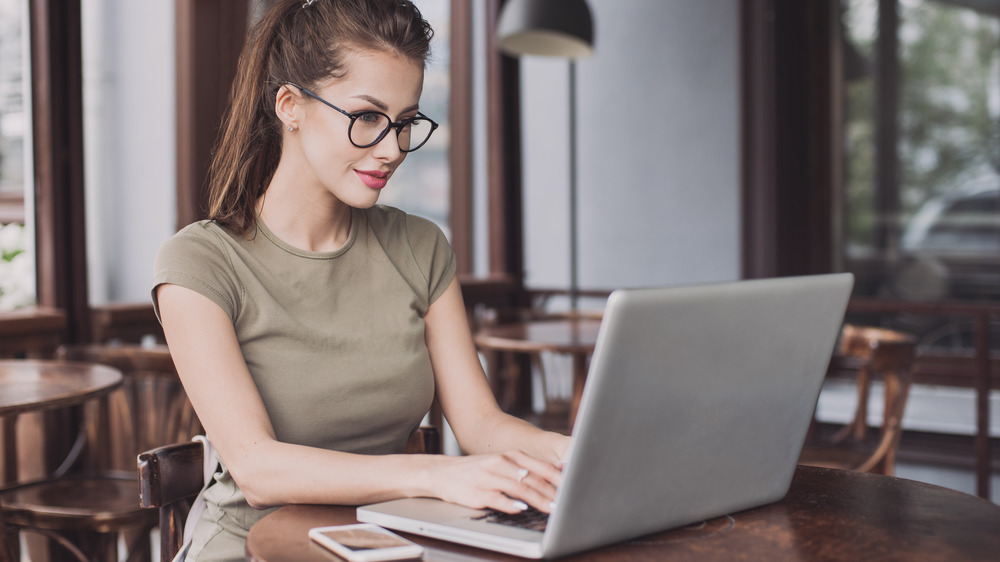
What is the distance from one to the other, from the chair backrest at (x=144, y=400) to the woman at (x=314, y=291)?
124cm

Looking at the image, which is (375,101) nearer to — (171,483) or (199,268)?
(199,268)

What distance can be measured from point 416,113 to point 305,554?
68 cm

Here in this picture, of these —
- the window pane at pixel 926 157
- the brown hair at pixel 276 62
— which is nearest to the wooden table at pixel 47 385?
the brown hair at pixel 276 62

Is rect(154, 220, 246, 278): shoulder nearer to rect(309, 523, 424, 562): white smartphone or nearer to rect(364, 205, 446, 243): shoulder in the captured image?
rect(364, 205, 446, 243): shoulder

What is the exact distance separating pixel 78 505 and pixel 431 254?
4.41ft

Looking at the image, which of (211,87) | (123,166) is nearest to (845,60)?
(211,87)

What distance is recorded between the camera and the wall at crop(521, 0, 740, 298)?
→ 15.6 ft

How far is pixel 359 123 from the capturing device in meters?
1.26

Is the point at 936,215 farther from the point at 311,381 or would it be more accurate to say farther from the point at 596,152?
the point at 311,381

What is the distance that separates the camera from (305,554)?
0.84m

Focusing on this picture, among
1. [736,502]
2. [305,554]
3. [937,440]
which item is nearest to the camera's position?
[305,554]

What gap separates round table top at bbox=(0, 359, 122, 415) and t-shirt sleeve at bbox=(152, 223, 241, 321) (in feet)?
2.76

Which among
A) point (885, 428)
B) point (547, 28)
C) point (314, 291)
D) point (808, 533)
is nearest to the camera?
point (808, 533)

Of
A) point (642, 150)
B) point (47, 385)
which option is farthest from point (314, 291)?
point (642, 150)
